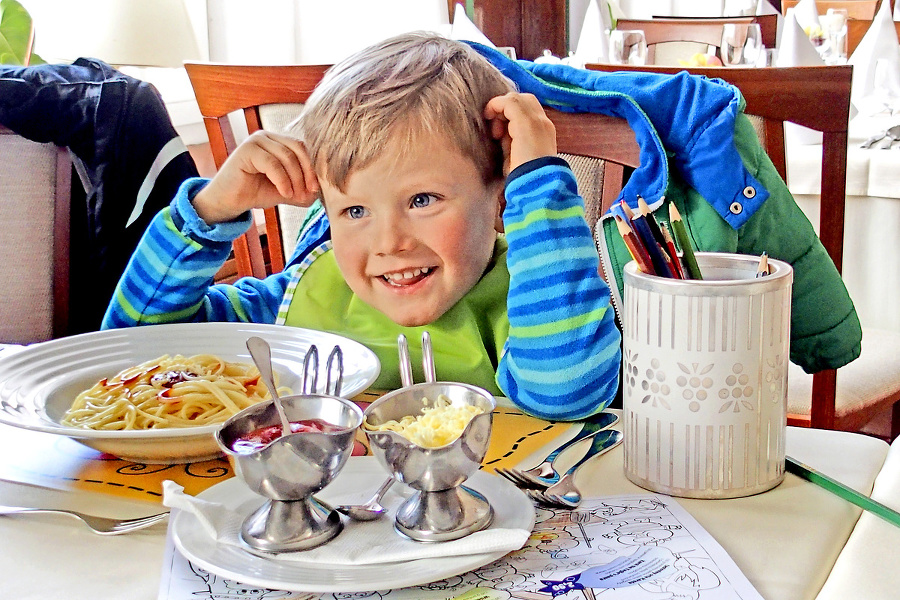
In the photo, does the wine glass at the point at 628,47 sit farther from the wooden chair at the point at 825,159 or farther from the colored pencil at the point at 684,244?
the colored pencil at the point at 684,244

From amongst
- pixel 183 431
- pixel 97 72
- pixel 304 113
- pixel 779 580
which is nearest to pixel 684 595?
pixel 779 580

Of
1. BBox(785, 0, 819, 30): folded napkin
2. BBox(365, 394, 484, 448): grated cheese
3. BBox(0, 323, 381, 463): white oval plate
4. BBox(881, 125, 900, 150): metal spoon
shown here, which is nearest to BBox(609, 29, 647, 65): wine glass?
BBox(785, 0, 819, 30): folded napkin

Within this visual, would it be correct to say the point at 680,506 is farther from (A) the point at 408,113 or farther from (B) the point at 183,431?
(A) the point at 408,113

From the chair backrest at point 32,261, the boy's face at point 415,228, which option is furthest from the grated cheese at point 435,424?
the chair backrest at point 32,261

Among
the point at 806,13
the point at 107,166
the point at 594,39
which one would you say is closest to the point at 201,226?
the point at 107,166

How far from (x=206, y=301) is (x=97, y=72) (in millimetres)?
1211

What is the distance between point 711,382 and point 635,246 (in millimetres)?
114

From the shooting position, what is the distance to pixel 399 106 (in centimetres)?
103

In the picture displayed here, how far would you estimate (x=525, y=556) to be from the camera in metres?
0.59

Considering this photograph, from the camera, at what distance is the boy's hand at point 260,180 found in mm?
1131

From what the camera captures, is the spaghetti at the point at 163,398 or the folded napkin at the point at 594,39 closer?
the spaghetti at the point at 163,398

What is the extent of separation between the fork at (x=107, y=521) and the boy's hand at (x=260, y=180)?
0.55 meters

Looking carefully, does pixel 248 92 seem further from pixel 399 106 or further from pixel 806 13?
pixel 806 13

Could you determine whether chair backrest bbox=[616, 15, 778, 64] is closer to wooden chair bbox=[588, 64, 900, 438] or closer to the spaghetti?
wooden chair bbox=[588, 64, 900, 438]
